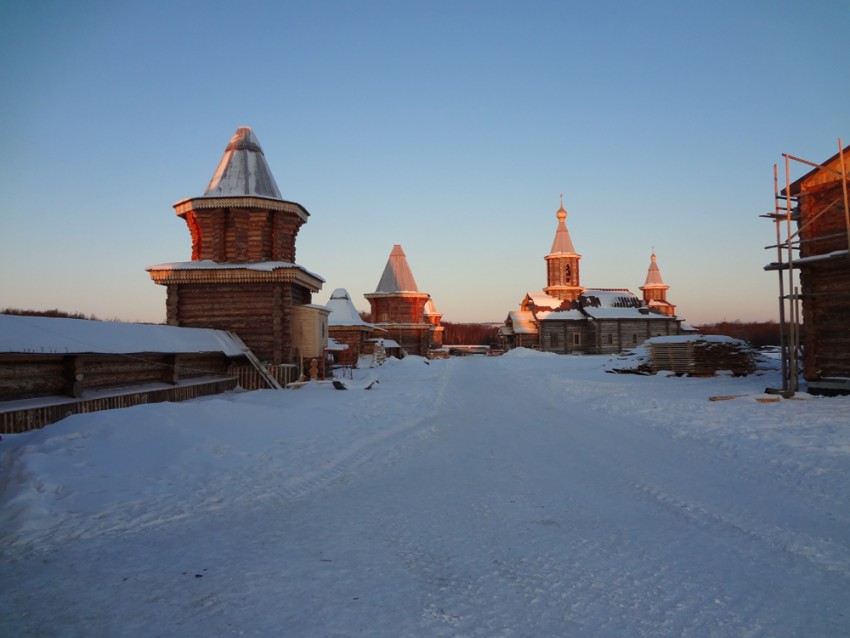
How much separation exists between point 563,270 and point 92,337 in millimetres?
56776

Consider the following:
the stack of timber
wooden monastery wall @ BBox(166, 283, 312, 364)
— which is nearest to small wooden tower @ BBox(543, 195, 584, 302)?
the stack of timber

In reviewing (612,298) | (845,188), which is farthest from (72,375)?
(612,298)

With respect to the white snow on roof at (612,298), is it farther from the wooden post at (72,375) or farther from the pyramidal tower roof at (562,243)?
the wooden post at (72,375)

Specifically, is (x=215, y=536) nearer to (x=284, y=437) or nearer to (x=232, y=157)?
(x=284, y=437)

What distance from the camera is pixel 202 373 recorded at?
1800cm

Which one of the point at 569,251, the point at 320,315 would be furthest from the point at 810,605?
the point at 569,251

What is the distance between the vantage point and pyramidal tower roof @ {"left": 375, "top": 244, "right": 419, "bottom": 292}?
175 ft

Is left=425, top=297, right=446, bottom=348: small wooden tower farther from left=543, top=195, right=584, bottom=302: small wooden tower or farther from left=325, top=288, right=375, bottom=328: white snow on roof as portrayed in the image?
left=325, top=288, right=375, bottom=328: white snow on roof

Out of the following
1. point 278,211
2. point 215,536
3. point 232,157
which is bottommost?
point 215,536

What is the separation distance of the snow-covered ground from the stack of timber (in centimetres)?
1359

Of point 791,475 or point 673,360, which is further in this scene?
point 673,360

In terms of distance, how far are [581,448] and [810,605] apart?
5.68 m

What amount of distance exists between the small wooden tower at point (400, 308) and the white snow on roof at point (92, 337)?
116 feet

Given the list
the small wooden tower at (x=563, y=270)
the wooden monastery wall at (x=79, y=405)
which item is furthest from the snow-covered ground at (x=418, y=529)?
the small wooden tower at (x=563, y=270)
